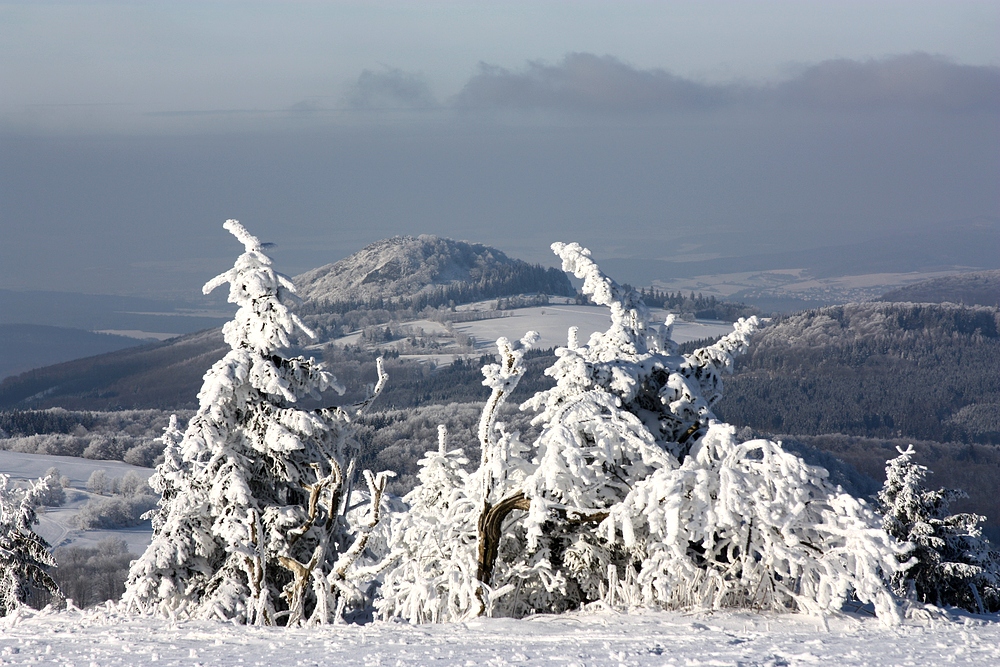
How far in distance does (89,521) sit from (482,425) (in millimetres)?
118836

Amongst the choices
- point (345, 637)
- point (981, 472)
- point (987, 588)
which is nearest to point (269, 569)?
point (345, 637)

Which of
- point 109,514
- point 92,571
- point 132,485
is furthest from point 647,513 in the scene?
point 132,485

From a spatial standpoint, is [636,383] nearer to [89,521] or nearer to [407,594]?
[407,594]

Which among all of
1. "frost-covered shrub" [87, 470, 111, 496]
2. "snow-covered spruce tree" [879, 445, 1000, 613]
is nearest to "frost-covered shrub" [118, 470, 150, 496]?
"frost-covered shrub" [87, 470, 111, 496]

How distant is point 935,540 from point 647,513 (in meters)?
16.4

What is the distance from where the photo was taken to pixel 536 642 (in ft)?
36.9

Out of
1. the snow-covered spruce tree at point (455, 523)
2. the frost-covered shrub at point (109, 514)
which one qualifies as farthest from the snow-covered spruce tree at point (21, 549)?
the frost-covered shrub at point (109, 514)

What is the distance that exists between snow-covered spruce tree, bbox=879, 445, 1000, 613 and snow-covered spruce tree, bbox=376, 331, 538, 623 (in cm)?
1444

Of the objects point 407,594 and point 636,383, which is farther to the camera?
point 636,383

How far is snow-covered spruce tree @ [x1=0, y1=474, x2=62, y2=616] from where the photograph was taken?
77.9 ft

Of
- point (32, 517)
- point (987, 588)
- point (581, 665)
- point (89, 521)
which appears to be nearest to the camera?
point (581, 665)

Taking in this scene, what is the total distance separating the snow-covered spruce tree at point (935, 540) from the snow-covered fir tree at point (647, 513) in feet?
38.5

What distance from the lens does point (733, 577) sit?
13.8 m

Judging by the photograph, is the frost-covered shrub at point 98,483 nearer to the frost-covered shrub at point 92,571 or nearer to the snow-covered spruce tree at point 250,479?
the frost-covered shrub at point 92,571
